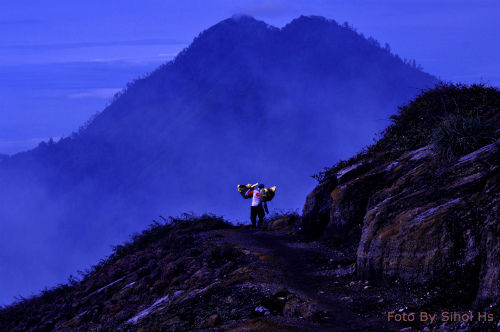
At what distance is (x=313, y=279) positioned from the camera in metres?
12.5

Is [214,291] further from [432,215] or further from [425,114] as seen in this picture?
[425,114]

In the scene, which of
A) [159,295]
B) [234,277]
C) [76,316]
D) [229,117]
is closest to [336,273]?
[234,277]

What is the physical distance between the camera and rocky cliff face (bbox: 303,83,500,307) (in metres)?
8.31

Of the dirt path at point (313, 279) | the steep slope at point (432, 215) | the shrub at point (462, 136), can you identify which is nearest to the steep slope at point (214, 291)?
the dirt path at point (313, 279)

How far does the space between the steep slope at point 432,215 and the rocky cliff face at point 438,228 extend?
0.02 m

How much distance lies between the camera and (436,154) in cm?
1279

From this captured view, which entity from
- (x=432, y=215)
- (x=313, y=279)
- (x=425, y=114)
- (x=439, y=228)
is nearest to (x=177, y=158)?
(x=425, y=114)

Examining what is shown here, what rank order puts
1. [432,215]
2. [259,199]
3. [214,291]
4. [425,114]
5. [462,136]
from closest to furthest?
1. [432,215]
2. [214,291]
3. [462,136]
4. [425,114]
5. [259,199]

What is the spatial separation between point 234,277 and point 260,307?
8.01ft

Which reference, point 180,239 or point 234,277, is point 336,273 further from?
point 180,239

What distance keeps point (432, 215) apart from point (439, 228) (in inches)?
17.6

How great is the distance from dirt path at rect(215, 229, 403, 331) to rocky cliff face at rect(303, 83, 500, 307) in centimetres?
64

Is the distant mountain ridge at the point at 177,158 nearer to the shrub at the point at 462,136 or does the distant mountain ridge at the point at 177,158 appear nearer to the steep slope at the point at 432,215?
the steep slope at the point at 432,215

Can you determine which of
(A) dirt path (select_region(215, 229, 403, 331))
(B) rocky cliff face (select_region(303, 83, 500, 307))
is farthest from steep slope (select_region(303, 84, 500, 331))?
(A) dirt path (select_region(215, 229, 403, 331))
